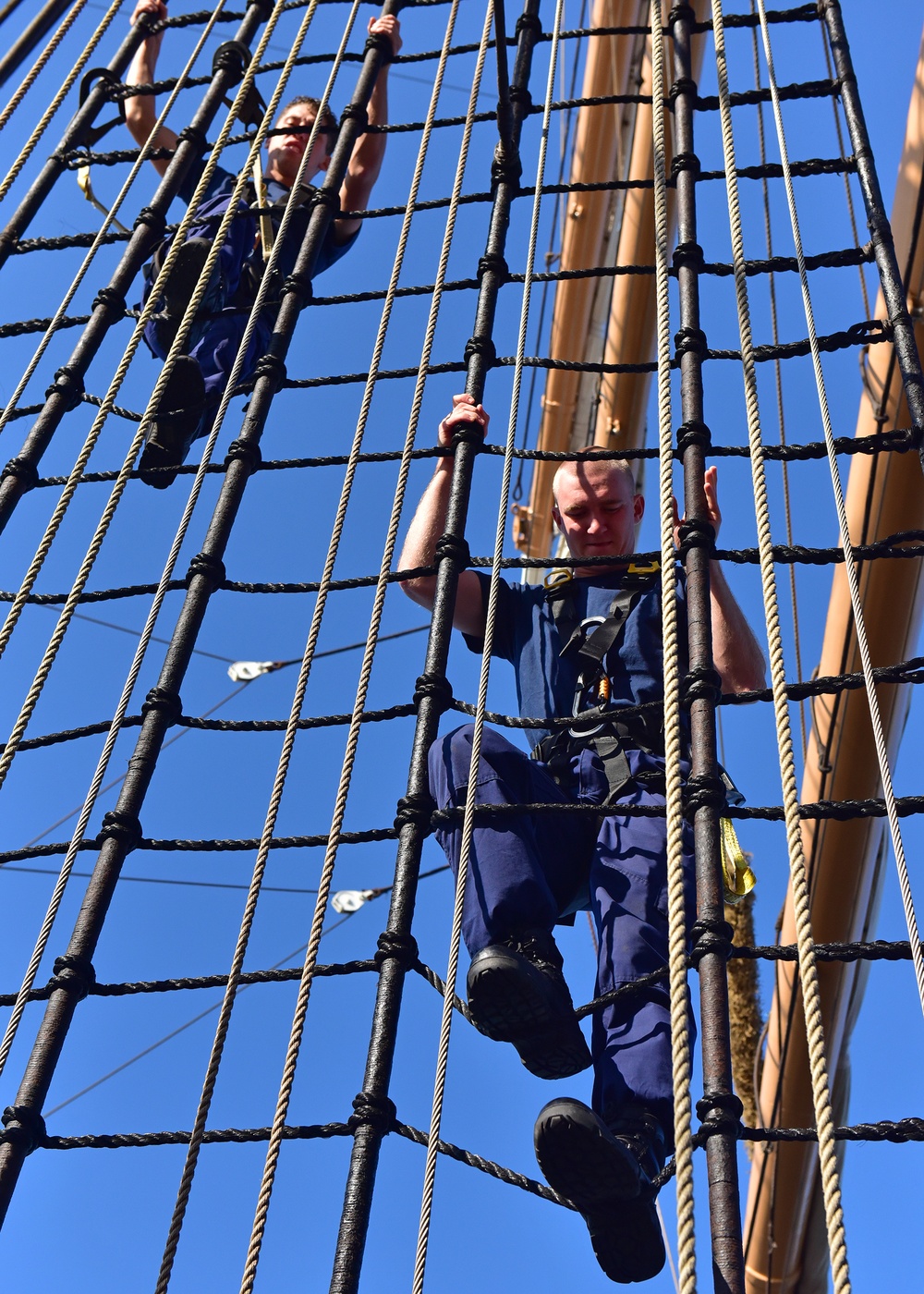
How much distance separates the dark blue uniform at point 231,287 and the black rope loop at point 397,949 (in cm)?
202

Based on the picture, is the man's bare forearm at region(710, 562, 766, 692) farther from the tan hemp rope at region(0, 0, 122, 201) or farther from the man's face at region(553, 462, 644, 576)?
the tan hemp rope at region(0, 0, 122, 201)

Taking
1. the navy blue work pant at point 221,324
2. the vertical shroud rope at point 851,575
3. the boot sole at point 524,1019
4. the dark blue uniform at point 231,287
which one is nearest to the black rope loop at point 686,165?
the vertical shroud rope at point 851,575

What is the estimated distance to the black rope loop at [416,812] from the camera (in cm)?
252

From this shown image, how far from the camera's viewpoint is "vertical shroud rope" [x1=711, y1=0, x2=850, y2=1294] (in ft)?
5.38

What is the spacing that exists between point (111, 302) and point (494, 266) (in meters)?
0.92

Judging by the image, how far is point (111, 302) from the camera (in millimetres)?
3691

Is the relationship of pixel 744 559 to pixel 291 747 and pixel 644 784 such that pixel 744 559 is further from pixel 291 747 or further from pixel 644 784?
pixel 291 747

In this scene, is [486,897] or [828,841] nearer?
[486,897]

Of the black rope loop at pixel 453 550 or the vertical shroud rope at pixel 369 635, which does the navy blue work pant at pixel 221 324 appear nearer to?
the vertical shroud rope at pixel 369 635

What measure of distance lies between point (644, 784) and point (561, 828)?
6.4 inches

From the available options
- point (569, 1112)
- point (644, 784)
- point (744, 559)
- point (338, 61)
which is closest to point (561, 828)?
point (644, 784)

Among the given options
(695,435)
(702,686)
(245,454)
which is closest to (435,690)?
(702,686)

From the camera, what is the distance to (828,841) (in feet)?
16.7

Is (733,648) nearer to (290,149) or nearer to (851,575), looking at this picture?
(851,575)
